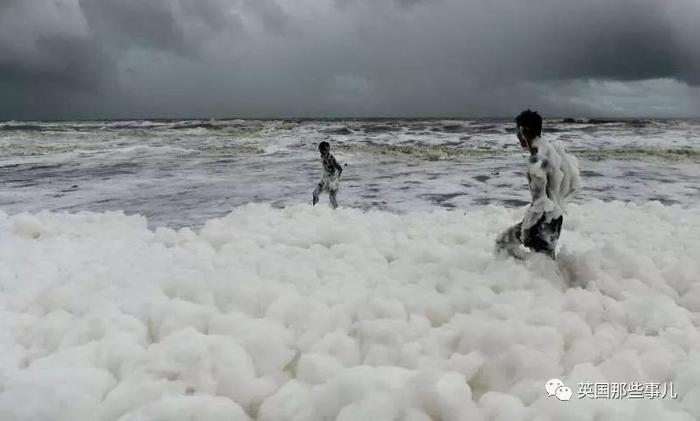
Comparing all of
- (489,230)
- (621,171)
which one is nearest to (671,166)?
(621,171)

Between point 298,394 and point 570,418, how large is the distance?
1.10m

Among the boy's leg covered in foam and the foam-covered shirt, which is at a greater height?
the foam-covered shirt

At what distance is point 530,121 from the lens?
13.7 feet

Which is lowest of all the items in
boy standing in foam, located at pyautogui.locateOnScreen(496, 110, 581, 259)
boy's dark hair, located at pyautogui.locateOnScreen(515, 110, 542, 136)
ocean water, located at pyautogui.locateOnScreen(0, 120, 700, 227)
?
ocean water, located at pyautogui.locateOnScreen(0, 120, 700, 227)

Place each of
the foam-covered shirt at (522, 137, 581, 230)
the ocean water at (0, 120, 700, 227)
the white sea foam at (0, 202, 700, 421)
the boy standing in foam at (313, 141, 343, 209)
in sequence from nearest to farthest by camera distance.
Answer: the white sea foam at (0, 202, 700, 421)
the foam-covered shirt at (522, 137, 581, 230)
the boy standing in foam at (313, 141, 343, 209)
the ocean water at (0, 120, 700, 227)

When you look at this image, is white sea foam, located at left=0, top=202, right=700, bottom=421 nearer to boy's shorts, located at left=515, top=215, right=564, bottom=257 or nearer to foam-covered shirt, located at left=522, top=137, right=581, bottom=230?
boy's shorts, located at left=515, top=215, right=564, bottom=257

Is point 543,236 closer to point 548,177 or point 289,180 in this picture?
point 548,177

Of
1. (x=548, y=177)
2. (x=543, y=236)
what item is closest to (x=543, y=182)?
(x=548, y=177)

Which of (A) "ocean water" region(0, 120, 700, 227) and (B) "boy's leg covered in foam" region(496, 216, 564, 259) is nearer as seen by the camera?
(B) "boy's leg covered in foam" region(496, 216, 564, 259)

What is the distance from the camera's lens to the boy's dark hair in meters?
4.18

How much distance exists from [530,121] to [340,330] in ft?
6.82

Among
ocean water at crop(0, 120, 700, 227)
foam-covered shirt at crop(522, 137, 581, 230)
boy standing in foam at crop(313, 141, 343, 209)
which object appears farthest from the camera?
ocean water at crop(0, 120, 700, 227)

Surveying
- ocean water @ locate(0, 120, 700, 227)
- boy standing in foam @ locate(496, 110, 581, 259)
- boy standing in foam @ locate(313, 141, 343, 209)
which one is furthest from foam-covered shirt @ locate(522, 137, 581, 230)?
ocean water @ locate(0, 120, 700, 227)

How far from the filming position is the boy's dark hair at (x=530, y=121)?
4.18m
